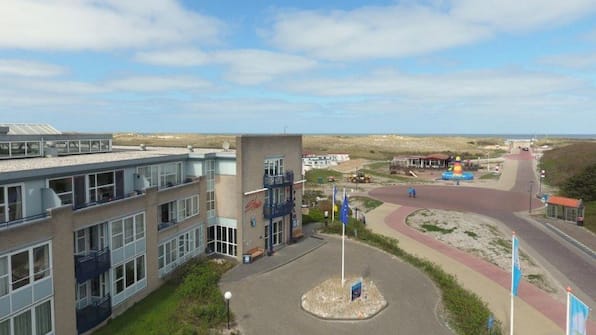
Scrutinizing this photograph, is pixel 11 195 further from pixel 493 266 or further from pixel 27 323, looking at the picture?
pixel 493 266

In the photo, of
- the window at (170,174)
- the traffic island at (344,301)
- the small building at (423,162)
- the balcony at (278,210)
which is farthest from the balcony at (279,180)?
the small building at (423,162)

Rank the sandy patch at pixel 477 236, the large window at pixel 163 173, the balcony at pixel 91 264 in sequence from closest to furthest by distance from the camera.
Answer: the balcony at pixel 91 264
the large window at pixel 163 173
the sandy patch at pixel 477 236

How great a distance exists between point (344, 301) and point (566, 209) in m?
34.5

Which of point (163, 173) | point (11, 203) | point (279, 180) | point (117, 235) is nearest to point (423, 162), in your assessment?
point (279, 180)

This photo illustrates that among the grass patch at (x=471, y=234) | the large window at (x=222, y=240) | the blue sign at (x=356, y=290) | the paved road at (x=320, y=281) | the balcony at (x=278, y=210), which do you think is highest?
the balcony at (x=278, y=210)

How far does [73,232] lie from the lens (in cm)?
1811

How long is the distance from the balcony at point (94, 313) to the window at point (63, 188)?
5.09m

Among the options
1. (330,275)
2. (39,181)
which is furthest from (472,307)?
(39,181)

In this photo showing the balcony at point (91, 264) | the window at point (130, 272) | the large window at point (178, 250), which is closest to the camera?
the balcony at point (91, 264)

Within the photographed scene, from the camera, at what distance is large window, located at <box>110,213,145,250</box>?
21031 mm

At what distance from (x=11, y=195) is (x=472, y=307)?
2264 cm

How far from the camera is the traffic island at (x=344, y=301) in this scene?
21703mm

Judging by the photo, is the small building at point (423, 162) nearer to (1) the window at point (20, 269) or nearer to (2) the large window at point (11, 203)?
(2) the large window at point (11, 203)

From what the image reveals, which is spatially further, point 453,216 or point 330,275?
point 453,216
